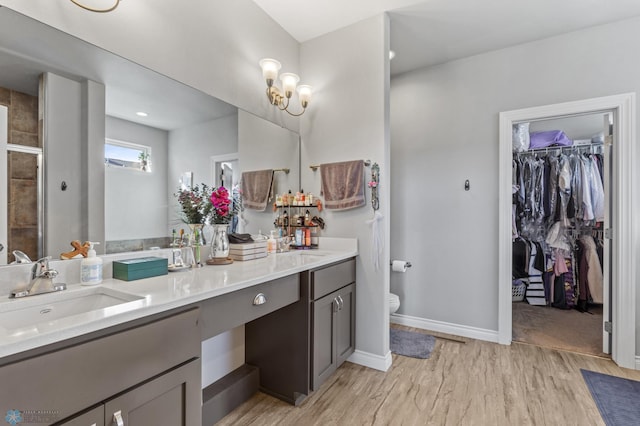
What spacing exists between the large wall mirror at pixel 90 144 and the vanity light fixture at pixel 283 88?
1.50 feet

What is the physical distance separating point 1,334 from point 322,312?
148 cm

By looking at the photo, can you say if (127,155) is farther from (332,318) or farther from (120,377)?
(332,318)

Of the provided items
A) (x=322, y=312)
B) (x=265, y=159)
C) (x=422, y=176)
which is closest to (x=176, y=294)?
(x=322, y=312)

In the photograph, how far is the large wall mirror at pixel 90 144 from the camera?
1.18 metres

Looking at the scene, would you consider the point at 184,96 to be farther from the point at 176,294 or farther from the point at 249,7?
the point at 176,294

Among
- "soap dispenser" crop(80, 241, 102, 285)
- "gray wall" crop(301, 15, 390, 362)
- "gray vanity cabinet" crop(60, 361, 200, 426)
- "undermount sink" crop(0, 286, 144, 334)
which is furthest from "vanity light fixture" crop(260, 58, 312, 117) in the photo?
"gray vanity cabinet" crop(60, 361, 200, 426)

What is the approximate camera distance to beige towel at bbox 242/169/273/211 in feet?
7.17

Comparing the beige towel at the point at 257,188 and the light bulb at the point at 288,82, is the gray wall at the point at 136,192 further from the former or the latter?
the light bulb at the point at 288,82

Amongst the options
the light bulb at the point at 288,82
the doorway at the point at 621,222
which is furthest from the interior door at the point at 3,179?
the doorway at the point at 621,222

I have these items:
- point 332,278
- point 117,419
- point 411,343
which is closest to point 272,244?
point 332,278

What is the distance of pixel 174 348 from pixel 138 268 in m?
0.49

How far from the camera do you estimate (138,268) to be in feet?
4.59

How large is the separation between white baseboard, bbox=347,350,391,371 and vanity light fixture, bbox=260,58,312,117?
203 cm

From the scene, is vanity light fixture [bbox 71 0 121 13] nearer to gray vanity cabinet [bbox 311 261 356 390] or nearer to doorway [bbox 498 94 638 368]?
gray vanity cabinet [bbox 311 261 356 390]
